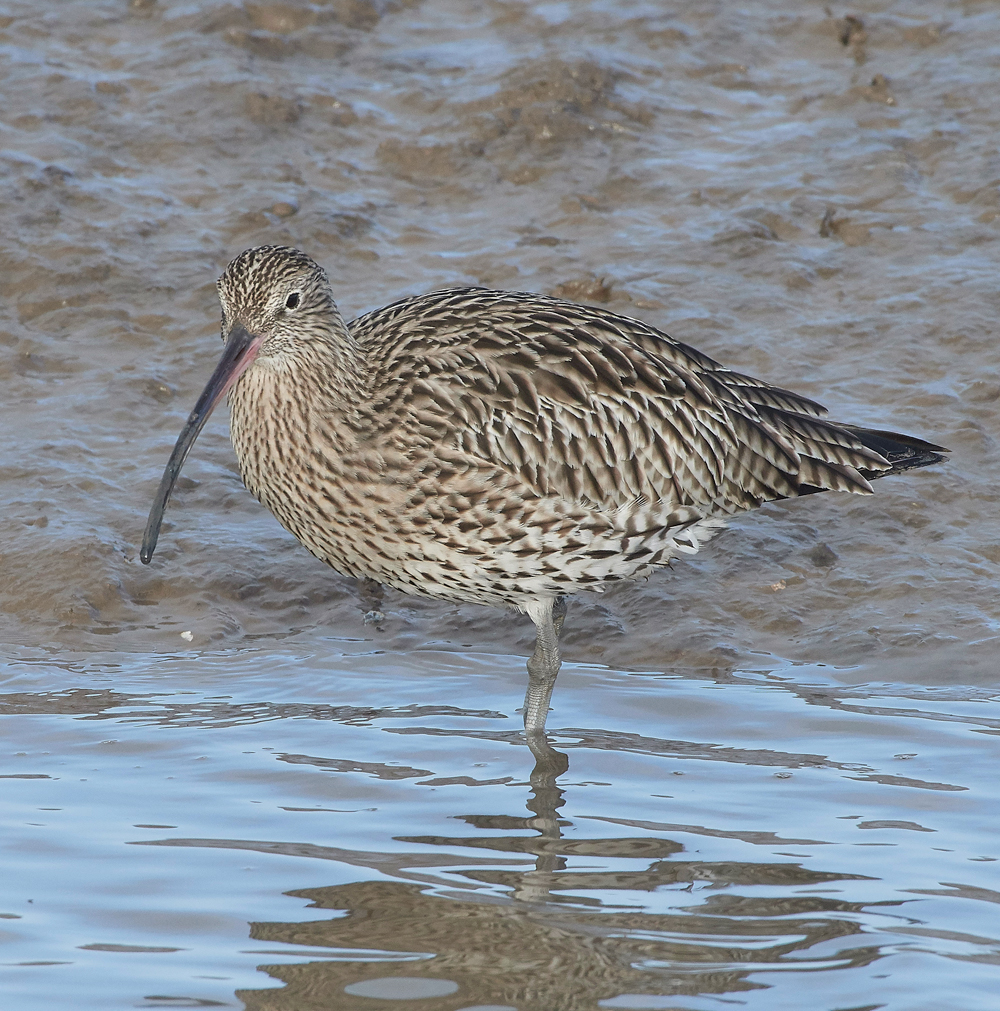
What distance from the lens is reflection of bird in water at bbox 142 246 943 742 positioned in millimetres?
6992

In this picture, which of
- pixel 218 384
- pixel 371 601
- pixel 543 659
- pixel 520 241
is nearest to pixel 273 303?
pixel 218 384

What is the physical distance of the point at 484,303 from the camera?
24.6 ft

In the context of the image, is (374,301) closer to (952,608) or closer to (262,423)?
(262,423)

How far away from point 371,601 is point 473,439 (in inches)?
69.1

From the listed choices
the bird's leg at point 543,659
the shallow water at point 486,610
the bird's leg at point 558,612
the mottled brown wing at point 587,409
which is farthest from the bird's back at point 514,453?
the shallow water at point 486,610

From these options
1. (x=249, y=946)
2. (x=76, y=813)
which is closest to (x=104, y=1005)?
(x=249, y=946)

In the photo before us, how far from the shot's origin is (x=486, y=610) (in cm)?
855

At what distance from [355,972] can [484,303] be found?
3.36 m

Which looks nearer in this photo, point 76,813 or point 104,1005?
point 104,1005

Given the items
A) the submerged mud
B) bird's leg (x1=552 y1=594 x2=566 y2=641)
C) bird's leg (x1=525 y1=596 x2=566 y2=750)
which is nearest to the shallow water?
the submerged mud

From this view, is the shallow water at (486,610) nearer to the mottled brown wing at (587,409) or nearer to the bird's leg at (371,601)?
the bird's leg at (371,601)

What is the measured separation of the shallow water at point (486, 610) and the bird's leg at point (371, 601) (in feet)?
0.30

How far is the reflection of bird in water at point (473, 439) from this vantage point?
6.99 metres

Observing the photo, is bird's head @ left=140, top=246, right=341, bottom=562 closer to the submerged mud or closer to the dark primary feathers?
the dark primary feathers
